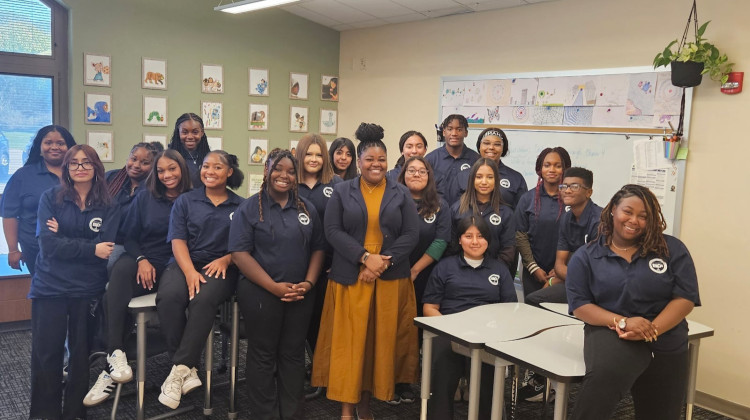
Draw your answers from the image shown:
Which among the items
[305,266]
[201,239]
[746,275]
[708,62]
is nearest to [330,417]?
[305,266]

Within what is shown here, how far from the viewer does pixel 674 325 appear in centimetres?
223

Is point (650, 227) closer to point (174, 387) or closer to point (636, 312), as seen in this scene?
point (636, 312)

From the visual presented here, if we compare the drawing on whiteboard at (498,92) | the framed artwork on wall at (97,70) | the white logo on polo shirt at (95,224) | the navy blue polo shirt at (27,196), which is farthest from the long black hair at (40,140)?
the drawing on whiteboard at (498,92)

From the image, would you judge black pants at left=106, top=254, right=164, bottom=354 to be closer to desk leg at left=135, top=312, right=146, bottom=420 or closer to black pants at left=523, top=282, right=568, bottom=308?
desk leg at left=135, top=312, right=146, bottom=420

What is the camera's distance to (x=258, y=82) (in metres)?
5.91

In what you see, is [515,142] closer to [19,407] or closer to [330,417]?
[330,417]

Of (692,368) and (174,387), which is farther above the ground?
(692,368)

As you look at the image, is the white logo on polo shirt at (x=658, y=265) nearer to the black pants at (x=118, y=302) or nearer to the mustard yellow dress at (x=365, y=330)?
the mustard yellow dress at (x=365, y=330)

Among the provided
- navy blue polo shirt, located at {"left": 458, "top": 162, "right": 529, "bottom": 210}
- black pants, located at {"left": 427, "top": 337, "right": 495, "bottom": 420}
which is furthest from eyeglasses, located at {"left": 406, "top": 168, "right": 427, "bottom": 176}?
black pants, located at {"left": 427, "top": 337, "right": 495, "bottom": 420}

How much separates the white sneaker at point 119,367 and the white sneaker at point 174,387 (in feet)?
0.66

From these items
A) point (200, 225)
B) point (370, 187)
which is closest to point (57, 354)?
point (200, 225)

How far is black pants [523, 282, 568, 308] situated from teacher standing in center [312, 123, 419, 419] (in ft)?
2.30

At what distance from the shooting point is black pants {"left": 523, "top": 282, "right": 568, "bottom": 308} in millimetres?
3180

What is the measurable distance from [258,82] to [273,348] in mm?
3515
